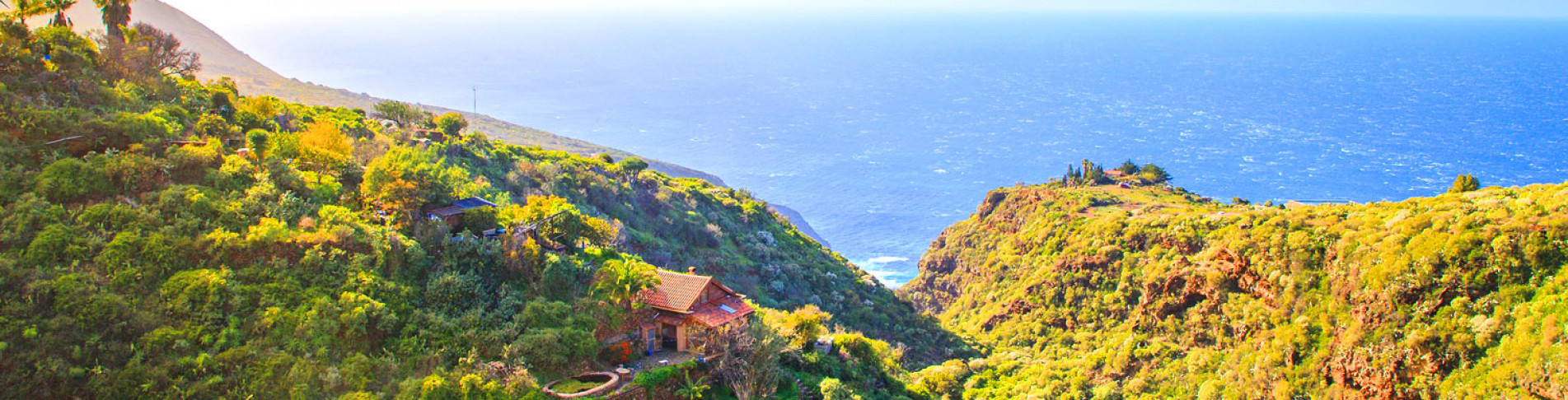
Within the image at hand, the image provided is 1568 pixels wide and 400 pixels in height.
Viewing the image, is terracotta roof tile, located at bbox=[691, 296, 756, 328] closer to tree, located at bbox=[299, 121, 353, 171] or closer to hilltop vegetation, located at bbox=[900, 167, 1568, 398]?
hilltop vegetation, located at bbox=[900, 167, 1568, 398]

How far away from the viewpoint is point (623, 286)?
31.3 meters

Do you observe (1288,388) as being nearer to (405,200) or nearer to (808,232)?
(405,200)

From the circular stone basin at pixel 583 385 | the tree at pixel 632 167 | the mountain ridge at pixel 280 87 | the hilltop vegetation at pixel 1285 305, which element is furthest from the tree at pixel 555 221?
the mountain ridge at pixel 280 87

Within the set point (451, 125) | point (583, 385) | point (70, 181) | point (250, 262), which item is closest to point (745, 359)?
point (583, 385)

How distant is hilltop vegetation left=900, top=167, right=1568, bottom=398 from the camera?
2998cm

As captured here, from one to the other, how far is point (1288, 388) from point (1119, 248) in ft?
56.4

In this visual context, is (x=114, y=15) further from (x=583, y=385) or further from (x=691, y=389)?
(x=691, y=389)

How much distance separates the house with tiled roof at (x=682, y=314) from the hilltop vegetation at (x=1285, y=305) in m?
12.6

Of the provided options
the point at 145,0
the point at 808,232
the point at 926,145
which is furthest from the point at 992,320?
the point at 145,0

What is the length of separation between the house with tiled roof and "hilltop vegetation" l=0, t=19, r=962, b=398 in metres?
1.19

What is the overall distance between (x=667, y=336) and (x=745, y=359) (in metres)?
2.84

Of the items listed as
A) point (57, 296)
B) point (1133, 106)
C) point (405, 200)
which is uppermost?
point (1133, 106)

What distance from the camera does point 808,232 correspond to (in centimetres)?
10462

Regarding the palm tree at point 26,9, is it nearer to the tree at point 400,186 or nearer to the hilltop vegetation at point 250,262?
the hilltop vegetation at point 250,262
